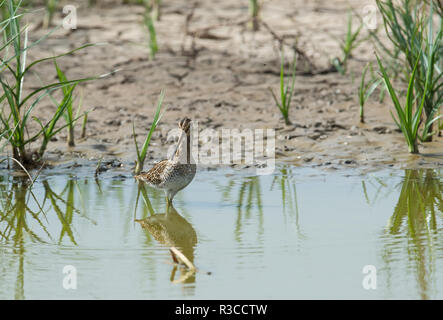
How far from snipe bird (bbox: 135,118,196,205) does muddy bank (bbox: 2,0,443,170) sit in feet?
4.73

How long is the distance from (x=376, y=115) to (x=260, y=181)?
6.43 feet

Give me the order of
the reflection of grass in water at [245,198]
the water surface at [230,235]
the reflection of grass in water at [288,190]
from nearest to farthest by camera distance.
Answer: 1. the water surface at [230,235]
2. the reflection of grass in water at [245,198]
3. the reflection of grass in water at [288,190]

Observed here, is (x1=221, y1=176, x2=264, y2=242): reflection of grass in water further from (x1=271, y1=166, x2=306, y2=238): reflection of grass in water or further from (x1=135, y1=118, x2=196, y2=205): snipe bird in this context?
(x1=135, y1=118, x2=196, y2=205): snipe bird

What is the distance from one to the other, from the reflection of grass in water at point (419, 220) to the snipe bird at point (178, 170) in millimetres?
1420

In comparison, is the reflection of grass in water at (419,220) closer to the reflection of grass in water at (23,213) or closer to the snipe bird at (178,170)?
the snipe bird at (178,170)

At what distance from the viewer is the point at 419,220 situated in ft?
17.3

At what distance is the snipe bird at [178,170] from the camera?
5738mm

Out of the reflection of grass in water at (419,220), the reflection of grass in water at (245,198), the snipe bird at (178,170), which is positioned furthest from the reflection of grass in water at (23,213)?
the reflection of grass in water at (419,220)

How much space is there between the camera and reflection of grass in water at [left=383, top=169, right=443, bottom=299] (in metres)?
4.37

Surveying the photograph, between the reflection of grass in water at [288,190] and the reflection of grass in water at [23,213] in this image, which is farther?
the reflection of grass in water at [288,190]

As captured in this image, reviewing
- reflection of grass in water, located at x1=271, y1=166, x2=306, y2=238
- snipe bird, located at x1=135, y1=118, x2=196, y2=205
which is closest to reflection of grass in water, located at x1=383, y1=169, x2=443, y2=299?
reflection of grass in water, located at x1=271, y1=166, x2=306, y2=238

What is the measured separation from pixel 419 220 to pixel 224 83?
167 inches

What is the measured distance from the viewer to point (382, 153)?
23.4ft
